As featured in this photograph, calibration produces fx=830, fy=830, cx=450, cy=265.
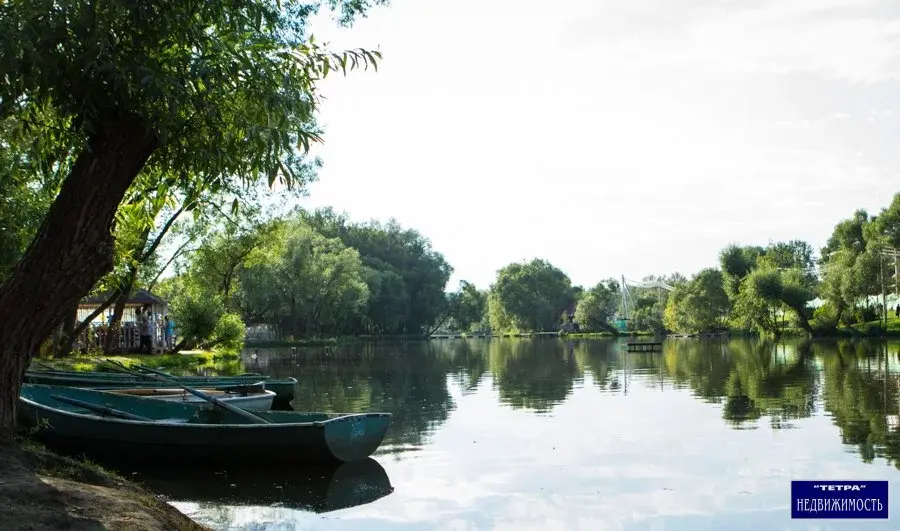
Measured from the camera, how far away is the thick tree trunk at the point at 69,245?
23.2ft

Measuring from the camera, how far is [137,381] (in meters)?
19.0

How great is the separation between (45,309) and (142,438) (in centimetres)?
519

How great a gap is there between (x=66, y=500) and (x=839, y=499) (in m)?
8.48

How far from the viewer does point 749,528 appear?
907 centimetres

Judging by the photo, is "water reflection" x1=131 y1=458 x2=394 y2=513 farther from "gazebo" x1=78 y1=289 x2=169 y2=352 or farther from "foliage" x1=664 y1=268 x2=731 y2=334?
"foliage" x1=664 y1=268 x2=731 y2=334

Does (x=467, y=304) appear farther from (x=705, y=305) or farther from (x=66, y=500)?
(x=66, y=500)

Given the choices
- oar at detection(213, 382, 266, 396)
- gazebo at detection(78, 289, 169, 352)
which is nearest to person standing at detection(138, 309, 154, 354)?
gazebo at detection(78, 289, 169, 352)

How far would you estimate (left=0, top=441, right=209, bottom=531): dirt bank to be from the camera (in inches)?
239

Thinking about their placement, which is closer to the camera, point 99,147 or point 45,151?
point 99,147

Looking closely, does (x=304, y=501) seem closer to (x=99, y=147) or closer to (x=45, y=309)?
(x=45, y=309)

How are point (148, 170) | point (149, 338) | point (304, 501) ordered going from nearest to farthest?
point (148, 170) → point (304, 501) → point (149, 338)

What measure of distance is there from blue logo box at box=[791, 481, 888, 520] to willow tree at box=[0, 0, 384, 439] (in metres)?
7.23

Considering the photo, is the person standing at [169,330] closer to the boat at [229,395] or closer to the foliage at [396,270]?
the boat at [229,395]

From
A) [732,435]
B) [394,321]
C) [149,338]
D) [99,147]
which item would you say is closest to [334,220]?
[394,321]
